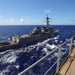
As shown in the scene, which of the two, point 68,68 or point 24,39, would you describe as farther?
point 24,39

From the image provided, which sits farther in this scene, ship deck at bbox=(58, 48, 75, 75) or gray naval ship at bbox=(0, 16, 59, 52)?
gray naval ship at bbox=(0, 16, 59, 52)

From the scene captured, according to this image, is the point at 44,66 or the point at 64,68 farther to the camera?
the point at 44,66

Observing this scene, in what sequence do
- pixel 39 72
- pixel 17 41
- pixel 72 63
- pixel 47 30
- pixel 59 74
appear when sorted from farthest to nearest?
1. pixel 47 30
2. pixel 17 41
3. pixel 39 72
4. pixel 72 63
5. pixel 59 74

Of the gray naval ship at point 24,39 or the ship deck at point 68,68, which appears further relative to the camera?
the gray naval ship at point 24,39

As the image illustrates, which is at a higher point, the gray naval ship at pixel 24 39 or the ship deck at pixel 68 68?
the ship deck at pixel 68 68

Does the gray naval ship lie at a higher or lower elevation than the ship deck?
lower

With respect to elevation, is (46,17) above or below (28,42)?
above

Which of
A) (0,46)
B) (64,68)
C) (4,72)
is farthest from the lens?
(0,46)

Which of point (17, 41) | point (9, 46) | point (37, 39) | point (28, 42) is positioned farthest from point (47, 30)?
point (9, 46)

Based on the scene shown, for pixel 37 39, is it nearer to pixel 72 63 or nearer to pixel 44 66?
pixel 44 66

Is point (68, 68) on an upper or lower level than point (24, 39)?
upper

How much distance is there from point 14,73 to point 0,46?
1835cm

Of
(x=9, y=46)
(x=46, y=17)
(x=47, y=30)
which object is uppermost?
(x=46, y=17)

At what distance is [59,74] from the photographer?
421cm
